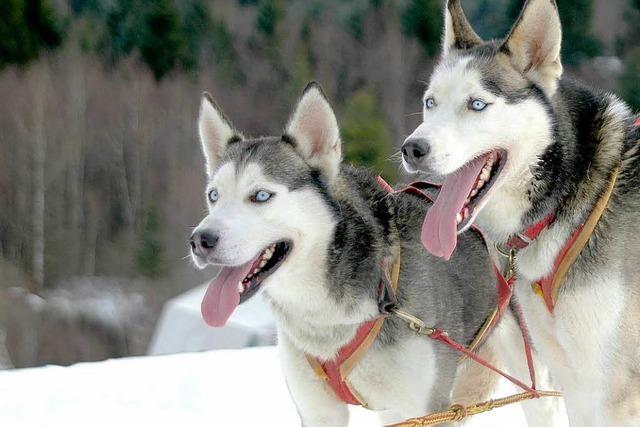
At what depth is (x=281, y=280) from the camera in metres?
2.61

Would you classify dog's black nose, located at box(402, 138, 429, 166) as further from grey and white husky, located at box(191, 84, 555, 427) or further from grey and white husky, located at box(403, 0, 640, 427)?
grey and white husky, located at box(191, 84, 555, 427)

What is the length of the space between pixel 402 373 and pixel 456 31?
40.4 inches

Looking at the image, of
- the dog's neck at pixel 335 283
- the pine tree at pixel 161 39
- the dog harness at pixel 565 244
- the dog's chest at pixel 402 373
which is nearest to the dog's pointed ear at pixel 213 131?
the dog's neck at pixel 335 283

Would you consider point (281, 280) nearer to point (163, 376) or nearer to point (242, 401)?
point (242, 401)

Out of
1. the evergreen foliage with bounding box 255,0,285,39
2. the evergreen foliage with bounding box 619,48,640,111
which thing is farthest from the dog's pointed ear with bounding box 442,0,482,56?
the evergreen foliage with bounding box 255,0,285,39

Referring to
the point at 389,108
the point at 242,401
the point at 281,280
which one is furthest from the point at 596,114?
the point at 389,108

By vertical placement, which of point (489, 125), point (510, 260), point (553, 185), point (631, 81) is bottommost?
point (631, 81)

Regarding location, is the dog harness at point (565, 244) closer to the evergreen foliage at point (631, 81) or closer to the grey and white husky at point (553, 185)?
the grey and white husky at point (553, 185)

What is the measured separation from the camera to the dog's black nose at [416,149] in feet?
7.26

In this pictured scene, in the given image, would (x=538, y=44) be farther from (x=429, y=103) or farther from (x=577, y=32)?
(x=577, y=32)

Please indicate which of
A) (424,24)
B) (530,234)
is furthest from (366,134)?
(530,234)

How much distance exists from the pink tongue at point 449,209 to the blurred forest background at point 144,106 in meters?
13.5

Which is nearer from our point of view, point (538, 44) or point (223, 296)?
point (538, 44)

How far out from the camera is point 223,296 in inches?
97.3
